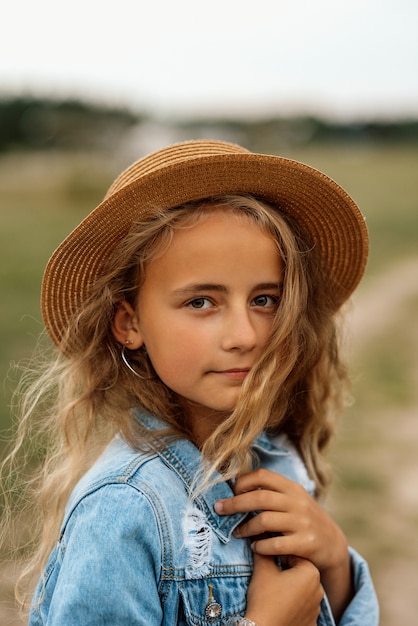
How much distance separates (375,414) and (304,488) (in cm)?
345

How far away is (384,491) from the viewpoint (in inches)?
167

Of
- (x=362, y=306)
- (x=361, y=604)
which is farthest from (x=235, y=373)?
(x=362, y=306)

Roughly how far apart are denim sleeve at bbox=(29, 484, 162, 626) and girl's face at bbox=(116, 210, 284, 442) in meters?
0.32

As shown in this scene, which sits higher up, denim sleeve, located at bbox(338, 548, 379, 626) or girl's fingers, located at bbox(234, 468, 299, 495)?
girl's fingers, located at bbox(234, 468, 299, 495)

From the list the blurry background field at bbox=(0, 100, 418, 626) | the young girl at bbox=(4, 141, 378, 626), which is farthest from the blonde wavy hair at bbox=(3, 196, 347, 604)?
the blurry background field at bbox=(0, 100, 418, 626)

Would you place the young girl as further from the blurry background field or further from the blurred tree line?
the blurred tree line

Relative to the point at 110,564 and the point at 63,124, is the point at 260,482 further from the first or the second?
the point at 63,124

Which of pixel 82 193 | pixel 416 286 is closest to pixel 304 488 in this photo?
pixel 416 286

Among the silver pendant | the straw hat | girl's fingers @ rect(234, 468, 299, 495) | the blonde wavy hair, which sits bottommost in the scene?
the silver pendant

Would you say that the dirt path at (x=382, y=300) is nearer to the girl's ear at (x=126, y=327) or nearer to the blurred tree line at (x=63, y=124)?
the girl's ear at (x=126, y=327)

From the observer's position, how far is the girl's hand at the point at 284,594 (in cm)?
174

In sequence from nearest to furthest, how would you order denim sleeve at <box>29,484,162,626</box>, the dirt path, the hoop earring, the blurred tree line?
denim sleeve at <box>29,484,162,626</box> → the hoop earring → the dirt path → the blurred tree line

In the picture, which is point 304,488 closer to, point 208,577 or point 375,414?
point 208,577

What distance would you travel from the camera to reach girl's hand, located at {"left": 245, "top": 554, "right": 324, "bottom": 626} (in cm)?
174
